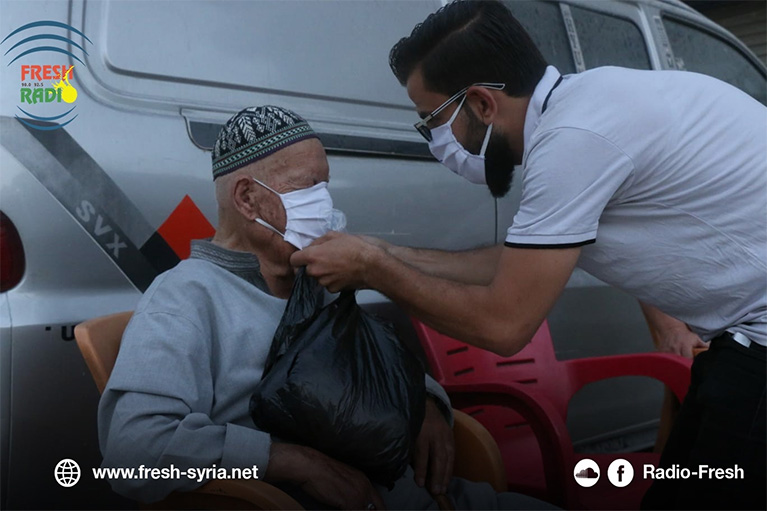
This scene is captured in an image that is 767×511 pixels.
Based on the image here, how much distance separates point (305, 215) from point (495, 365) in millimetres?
1235

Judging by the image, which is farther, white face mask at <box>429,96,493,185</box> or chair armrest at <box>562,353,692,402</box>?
chair armrest at <box>562,353,692,402</box>

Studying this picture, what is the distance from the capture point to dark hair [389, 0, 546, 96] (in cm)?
205

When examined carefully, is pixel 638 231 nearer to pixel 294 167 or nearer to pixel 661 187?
pixel 661 187

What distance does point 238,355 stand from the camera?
1957 mm

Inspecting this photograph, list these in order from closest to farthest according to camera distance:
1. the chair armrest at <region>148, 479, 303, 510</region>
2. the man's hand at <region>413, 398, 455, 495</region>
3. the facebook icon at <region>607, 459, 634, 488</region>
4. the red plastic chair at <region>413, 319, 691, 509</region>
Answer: the chair armrest at <region>148, 479, 303, 510</region>
the man's hand at <region>413, 398, 455, 495</region>
the red plastic chair at <region>413, 319, 691, 509</region>
the facebook icon at <region>607, 459, 634, 488</region>

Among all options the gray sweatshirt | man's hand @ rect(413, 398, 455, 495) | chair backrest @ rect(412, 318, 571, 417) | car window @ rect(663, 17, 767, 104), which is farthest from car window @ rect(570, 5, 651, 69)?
the gray sweatshirt

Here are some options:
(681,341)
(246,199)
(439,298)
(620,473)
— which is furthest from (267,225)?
(681,341)

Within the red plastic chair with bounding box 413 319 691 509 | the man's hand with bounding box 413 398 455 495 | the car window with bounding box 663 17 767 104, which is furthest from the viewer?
the car window with bounding box 663 17 767 104

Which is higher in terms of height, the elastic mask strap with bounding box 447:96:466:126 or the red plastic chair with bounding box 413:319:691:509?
the elastic mask strap with bounding box 447:96:466:126

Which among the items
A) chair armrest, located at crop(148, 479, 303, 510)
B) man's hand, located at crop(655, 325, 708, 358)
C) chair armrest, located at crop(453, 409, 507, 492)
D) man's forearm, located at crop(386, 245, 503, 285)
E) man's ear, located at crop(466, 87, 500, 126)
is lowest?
chair armrest, located at crop(453, 409, 507, 492)

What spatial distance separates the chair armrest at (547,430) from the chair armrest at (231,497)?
1.03 m

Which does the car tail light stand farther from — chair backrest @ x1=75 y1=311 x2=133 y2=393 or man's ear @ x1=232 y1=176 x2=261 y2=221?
man's ear @ x1=232 y1=176 x2=261 y2=221

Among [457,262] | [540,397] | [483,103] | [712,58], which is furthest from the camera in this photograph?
[712,58]

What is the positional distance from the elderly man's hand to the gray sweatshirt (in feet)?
0.60
